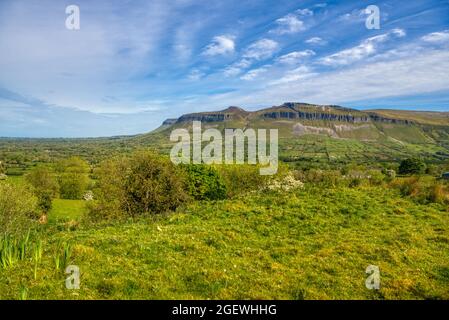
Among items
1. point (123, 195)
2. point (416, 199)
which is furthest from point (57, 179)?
point (416, 199)

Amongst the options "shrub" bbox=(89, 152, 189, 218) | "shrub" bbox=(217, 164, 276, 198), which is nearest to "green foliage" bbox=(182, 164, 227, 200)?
"shrub" bbox=(217, 164, 276, 198)

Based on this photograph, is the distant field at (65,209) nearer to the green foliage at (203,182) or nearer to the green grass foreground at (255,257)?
the green foliage at (203,182)

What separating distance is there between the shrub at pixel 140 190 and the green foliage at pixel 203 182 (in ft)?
36.9

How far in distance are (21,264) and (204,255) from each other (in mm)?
6626

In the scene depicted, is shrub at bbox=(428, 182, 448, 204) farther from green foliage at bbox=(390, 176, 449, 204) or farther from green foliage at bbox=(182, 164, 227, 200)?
green foliage at bbox=(182, 164, 227, 200)

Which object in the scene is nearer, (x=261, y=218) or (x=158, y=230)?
(x=158, y=230)

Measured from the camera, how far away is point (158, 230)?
16.8m

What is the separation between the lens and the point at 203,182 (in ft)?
177

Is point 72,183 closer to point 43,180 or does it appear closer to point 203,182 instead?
point 43,180

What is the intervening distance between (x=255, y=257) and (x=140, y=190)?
27.3 meters

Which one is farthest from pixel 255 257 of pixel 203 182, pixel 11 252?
pixel 203 182

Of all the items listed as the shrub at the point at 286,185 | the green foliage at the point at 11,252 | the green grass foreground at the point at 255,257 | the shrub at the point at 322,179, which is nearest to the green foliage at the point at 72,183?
the shrub at the point at 322,179
